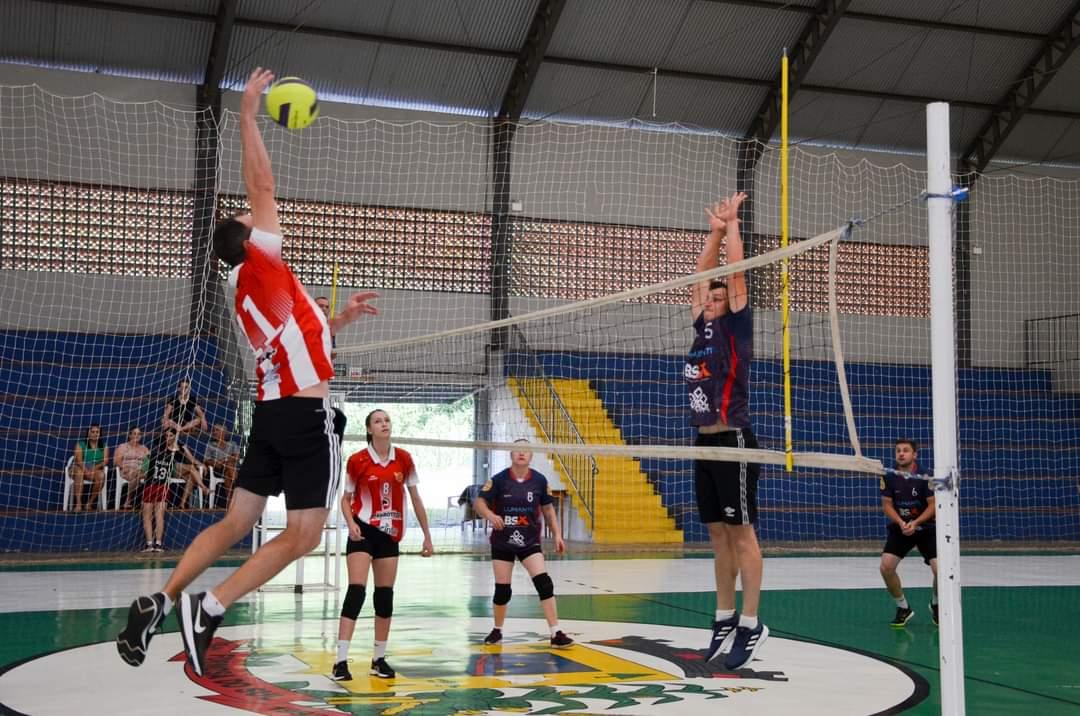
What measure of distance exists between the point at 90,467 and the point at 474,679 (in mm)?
10579

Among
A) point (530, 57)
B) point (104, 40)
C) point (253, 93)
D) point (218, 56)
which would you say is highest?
point (530, 57)

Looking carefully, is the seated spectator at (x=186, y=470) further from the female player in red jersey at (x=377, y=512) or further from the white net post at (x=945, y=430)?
the white net post at (x=945, y=430)

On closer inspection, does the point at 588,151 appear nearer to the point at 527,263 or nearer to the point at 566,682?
the point at 527,263

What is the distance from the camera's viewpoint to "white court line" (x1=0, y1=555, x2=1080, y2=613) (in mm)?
10172

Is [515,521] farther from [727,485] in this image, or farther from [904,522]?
[904,522]

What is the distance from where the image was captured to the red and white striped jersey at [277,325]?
4316 millimetres

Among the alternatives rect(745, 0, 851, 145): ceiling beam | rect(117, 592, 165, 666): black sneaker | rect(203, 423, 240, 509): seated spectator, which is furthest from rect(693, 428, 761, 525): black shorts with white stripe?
rect(745, 0, 851, 145): ceiling beam

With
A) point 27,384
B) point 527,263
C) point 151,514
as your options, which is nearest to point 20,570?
point 151,514

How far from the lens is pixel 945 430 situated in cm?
384

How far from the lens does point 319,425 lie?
432 cm

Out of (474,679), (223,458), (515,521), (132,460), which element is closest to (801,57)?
(223,458)

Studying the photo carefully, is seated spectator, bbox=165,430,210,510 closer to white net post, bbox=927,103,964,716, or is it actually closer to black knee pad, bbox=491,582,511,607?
black knee pad, bbox=491,582,511,607

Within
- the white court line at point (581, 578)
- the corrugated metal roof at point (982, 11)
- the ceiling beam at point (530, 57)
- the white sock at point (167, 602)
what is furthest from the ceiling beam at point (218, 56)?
the white sock at point (167, 602)

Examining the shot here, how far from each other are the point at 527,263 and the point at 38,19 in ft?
27.8
